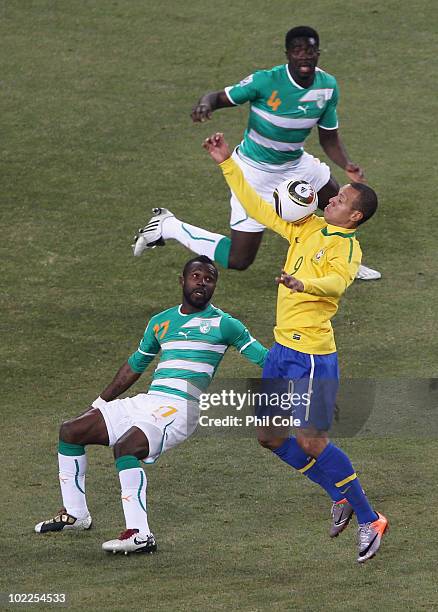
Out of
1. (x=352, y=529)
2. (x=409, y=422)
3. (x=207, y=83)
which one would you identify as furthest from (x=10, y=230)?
(x=352, y=529)

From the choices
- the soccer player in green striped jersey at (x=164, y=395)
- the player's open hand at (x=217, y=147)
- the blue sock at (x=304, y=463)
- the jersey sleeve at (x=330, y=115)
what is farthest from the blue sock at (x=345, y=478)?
the jersey sleeve at (x=330, y=115)

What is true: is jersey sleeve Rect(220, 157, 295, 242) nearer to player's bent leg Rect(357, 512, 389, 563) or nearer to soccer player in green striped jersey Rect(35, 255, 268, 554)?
soccer player in green striped jersey Rect(35, 255, 268, 554)

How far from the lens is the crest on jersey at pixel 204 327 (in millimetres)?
9508

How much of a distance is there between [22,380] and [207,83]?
729 cm

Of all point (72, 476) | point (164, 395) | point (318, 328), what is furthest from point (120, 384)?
→ point (318, 328)

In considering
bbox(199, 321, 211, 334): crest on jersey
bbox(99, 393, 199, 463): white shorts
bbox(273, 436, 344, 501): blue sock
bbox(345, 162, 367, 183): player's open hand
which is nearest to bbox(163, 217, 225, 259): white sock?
bbox(345, 162, 367, 183): player's open hand

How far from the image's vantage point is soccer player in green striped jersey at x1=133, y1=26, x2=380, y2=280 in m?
11.1

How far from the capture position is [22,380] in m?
12.4

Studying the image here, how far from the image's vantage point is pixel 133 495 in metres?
8.99

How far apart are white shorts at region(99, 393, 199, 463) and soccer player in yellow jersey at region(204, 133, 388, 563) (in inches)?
29.4

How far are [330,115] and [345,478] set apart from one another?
402 cm

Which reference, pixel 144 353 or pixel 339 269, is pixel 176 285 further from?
pixel 339 269

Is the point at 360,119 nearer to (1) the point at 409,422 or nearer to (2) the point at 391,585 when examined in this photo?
(1) the point at 409,422

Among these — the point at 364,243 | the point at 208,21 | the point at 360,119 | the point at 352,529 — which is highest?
the point at 208,21
